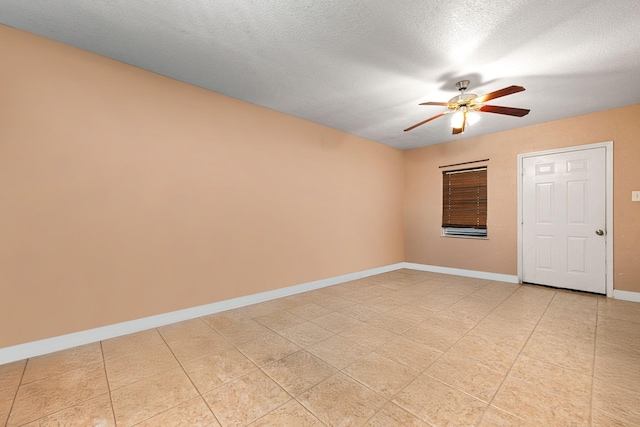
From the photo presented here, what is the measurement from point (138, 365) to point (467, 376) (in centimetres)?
250

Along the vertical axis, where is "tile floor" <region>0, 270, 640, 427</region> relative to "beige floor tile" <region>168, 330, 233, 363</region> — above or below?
above

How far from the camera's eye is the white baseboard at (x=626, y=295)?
3.47m

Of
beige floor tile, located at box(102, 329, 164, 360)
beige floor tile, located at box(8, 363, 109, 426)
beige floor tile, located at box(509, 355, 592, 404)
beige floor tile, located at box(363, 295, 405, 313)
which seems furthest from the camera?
beige floor tile, located at box(363, 295, 405, 313)

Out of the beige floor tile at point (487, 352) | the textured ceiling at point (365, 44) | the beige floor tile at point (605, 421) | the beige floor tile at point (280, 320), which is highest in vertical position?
the textured ceiling at point (365, 44)

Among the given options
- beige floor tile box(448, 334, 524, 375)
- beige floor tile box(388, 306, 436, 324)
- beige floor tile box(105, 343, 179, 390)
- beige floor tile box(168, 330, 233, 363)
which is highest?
beige floor tile box(448, 334, 524, 375)

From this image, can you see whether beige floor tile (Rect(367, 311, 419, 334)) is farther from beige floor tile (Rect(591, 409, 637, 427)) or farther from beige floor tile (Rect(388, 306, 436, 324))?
beige floor tile (Rect(591, 409, 637, 427))

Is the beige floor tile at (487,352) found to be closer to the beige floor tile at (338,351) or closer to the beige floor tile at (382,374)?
the beige floor tile at (382,374)

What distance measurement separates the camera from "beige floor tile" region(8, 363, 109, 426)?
155 centimetres

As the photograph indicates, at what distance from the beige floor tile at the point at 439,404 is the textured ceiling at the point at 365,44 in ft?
8.78

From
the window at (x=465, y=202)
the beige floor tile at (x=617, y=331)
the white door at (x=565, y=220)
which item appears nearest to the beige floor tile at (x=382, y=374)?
the beige floor tile at (x=617, y=331)

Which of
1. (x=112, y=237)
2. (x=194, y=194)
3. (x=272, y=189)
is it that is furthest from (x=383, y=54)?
(x=112, y=237)

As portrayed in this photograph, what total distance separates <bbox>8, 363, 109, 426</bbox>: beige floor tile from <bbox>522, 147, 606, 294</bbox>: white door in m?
5.65

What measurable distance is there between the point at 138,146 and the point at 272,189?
162 cm

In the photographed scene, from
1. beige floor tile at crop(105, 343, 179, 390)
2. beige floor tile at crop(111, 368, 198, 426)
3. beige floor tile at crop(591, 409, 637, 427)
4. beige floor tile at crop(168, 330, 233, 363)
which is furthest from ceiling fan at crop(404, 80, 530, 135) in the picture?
beige floor tile at crop(105, 343, 179, 390)
